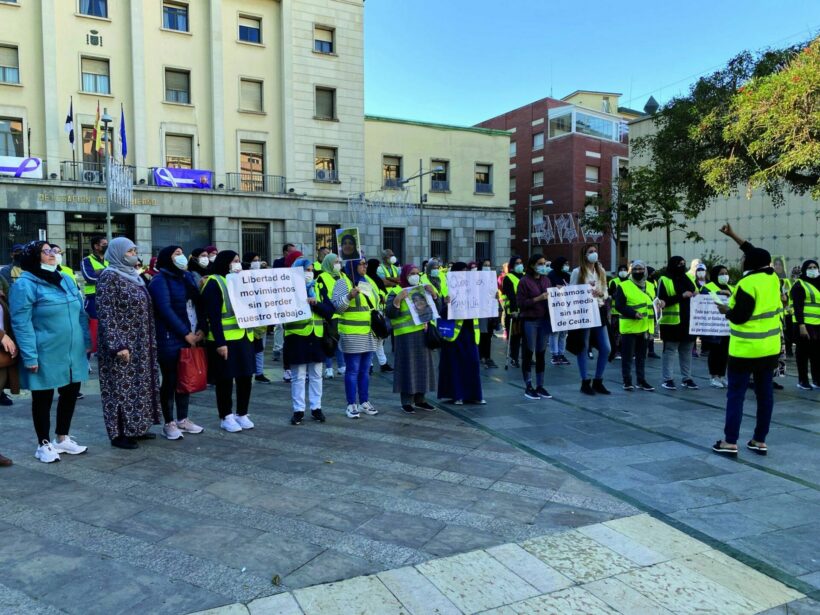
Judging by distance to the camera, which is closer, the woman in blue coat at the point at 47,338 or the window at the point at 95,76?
the woman in blue coat at the point at 47,338

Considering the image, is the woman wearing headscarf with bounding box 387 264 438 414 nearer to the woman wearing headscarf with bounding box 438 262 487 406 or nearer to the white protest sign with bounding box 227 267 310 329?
the woman wearing headscarf with bounding box 438 262 487 406

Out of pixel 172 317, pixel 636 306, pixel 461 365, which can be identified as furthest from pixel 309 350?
pixel 636 306

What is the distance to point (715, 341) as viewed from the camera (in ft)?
30.0

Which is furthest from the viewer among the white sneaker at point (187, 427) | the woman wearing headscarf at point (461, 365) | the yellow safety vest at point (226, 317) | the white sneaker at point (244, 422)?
the woman wearing headscarf at point (461, 365)

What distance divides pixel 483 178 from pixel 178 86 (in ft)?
56.1

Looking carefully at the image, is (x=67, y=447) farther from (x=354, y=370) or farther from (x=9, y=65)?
(x=9, y=65)

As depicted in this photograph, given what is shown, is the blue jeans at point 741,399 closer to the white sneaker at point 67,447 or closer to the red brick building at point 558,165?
the white sneaker at point 67,447

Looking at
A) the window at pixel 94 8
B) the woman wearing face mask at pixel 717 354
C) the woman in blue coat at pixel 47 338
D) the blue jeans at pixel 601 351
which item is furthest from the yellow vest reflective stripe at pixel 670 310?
the window at pixel 94 8

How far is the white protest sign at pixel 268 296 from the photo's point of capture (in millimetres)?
6449

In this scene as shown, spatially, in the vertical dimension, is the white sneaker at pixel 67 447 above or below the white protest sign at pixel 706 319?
below

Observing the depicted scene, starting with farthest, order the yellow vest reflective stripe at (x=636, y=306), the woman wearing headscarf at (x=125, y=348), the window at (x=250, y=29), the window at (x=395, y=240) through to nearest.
Answer: 1. the window at (x=395, y=240)
2. the window at (x=250, y=29)
3. the yellow vest reflective stripe at (x=636, y=306)
4. the woman wearing headscarf at (x=125, y=348)

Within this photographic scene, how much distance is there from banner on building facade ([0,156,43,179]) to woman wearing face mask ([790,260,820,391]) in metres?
26.0

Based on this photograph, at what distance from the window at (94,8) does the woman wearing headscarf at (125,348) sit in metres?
25.3

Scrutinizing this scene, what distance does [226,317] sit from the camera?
6.39 metres
